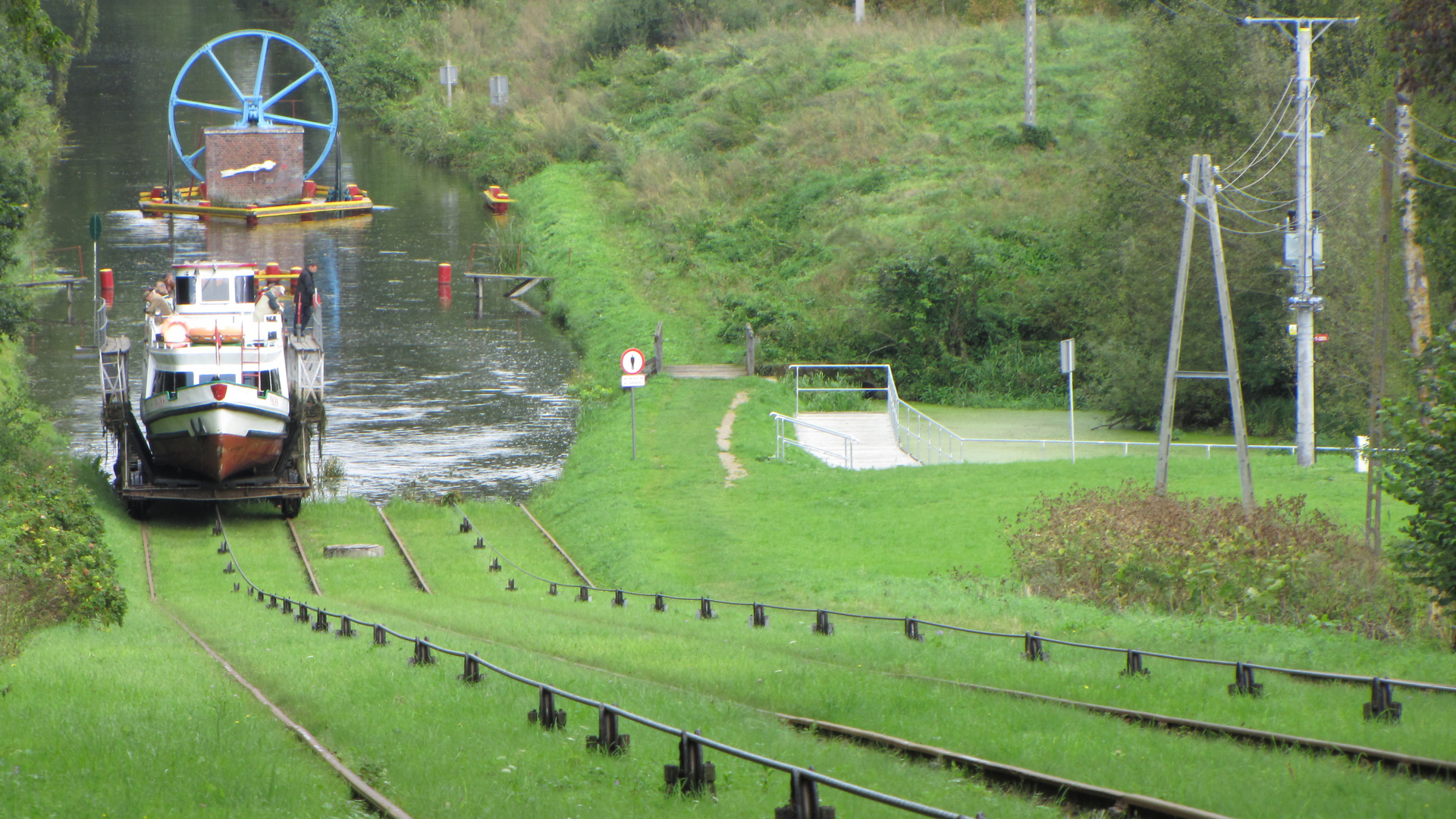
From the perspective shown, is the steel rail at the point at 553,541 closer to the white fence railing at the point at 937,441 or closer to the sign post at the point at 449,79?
the white fence railing at the point at 937,441

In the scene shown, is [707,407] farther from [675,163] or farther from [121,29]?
[121,29]

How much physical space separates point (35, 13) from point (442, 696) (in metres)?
7.87

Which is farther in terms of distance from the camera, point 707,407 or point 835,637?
point 707,407

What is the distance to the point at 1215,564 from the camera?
18859mm

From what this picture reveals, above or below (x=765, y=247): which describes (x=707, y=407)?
below

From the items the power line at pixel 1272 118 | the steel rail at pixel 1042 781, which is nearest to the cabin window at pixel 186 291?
the steel rail at pixel 1042 781

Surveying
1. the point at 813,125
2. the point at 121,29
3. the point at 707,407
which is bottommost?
the point at 707,407

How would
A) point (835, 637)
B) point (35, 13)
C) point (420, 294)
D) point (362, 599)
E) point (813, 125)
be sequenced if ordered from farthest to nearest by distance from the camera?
point (813, 125)
point (420, 294)
point (362, 599)
point (835, 637)
point (35, 13)

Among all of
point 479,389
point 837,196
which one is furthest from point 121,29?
point 479,389

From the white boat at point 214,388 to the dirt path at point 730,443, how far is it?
10073 mm

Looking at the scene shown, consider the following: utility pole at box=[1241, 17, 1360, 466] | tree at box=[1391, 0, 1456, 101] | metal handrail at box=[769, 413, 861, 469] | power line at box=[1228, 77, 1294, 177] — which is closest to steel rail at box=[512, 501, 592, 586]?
metal handrail at box=[769, 413, 861, 469]

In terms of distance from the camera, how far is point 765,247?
2299 inches

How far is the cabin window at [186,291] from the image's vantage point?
104 feet

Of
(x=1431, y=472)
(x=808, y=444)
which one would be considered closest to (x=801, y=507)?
(x=808, y=444)
